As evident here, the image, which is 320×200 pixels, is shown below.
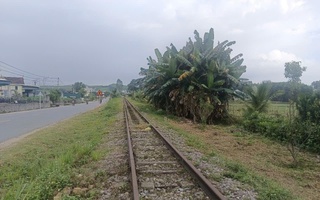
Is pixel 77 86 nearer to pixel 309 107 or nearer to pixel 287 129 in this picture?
pixel 287 129

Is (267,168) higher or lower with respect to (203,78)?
lower

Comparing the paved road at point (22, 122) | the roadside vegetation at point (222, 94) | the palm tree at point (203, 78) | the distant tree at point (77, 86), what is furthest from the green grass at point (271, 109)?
the distant tree at point (77, 86)

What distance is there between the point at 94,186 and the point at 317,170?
17.9 ft

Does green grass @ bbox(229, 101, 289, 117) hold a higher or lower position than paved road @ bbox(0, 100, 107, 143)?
higher

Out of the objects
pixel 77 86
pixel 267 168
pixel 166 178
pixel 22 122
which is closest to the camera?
pixel 166 178

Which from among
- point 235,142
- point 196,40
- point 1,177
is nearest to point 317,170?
point 235,142

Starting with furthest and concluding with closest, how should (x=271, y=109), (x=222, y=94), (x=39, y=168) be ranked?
(x=222, y=94), (x=271, y=109), (x=39, y=168)

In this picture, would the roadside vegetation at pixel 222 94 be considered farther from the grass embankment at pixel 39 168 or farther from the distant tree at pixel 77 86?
the distant tree at pixel 77 86

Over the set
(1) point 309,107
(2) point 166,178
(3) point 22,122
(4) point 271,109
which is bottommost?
(3) point 22,122

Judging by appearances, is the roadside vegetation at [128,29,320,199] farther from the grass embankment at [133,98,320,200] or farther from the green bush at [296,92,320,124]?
the grass embankment at [133,98,320,200]

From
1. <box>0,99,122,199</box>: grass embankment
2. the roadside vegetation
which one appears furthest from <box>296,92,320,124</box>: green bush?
<box>0,99,122,199</box>: grass embankment

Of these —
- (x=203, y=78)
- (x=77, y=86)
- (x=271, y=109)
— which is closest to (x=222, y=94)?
(x=203, y=78)

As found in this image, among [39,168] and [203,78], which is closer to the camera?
[39,168]

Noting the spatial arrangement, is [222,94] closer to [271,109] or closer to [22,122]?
[271,109]
